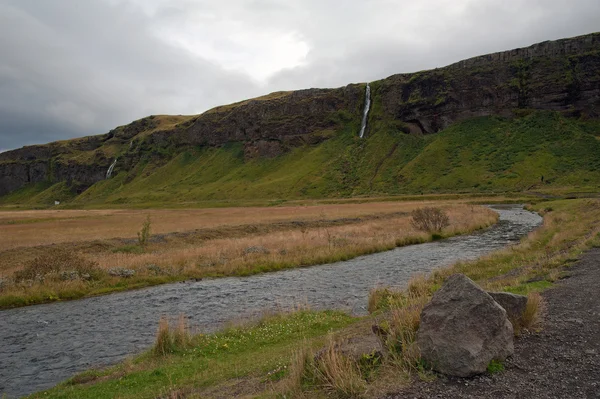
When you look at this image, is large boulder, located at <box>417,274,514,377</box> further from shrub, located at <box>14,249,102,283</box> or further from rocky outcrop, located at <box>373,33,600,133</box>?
rocky outcrop, located at <box>373,33,600,133</box>

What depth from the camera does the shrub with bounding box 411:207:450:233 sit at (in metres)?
44.3

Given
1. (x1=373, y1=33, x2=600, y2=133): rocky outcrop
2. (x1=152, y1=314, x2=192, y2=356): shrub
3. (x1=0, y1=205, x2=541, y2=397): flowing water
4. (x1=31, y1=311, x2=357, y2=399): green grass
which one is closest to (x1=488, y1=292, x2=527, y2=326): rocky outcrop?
(x1=31, y1=311, x2=357, y2=399): green grass

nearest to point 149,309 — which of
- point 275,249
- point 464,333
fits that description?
point 275,249

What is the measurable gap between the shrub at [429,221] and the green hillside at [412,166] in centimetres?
6449

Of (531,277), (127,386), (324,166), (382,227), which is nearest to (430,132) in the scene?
(324,166)

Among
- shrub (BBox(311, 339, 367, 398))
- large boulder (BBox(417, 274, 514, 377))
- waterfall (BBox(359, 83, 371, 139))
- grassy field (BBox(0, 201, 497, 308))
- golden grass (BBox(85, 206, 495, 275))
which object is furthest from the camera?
waterfall (BBox(359, 83, 371, 139))

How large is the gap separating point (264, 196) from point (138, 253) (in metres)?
105

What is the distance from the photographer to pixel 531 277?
17.0m

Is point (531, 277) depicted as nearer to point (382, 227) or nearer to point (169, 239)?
point (382, 227)

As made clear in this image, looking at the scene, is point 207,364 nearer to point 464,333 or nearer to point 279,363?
point 279,363

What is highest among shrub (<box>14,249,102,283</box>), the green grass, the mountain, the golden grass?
the mountain

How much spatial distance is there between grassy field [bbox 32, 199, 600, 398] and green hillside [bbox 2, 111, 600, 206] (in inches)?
3827

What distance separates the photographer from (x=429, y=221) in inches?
1770

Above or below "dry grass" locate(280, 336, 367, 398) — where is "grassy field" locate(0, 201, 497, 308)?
below
